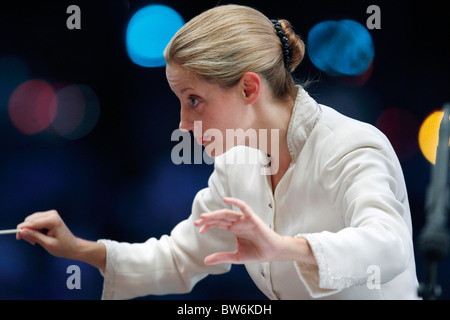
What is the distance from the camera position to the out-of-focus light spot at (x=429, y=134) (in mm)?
2275

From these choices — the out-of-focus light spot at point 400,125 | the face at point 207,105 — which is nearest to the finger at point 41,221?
the face at point 207,105

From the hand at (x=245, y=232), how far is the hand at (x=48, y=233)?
2.06ft

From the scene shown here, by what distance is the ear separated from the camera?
147cm

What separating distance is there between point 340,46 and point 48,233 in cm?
143

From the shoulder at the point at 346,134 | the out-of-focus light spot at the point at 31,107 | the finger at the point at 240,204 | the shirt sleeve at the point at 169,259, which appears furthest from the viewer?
the out-of-focus light spot at the point at 31,107

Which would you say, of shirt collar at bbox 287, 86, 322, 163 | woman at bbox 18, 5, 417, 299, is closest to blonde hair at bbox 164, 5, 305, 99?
woman at bbox 18, 5, 417, 299

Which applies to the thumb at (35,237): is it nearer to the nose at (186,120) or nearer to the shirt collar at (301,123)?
the nose at (186,120)

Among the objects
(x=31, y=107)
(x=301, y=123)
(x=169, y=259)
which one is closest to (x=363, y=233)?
(x=301, y=123)

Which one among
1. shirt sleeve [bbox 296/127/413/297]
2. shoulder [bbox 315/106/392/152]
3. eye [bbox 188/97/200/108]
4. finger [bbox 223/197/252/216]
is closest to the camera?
finger [bbox 223/197/252/216]

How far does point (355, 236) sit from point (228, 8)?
2.36 ft

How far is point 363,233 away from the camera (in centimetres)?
115

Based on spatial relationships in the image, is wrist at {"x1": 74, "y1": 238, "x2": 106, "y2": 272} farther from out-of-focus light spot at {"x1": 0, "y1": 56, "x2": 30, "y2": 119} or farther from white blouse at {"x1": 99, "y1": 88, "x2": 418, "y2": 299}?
out-of-focus light spot at {"x1": 0, "y1": 56, "x2": 30, "y2": 119}

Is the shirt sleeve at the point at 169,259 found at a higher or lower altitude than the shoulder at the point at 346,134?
lower

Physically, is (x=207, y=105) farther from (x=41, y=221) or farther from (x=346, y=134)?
(x=41, y=221)
